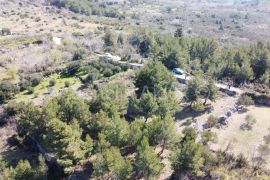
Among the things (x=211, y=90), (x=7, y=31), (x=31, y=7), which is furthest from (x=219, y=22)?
(x=211, y=90)

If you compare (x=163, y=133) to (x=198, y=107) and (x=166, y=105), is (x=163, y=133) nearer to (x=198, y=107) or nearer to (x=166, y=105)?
(x=166, y=105)

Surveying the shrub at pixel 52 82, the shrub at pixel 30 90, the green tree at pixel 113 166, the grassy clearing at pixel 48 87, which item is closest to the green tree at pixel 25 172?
the green tree at pixel 113 166

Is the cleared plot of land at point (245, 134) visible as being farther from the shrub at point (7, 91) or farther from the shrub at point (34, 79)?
the shrub at point (7, 91)

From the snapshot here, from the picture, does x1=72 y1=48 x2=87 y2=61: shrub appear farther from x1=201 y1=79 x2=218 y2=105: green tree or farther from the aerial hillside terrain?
x1=201 y1=79 x2=218 y2=105: green tree

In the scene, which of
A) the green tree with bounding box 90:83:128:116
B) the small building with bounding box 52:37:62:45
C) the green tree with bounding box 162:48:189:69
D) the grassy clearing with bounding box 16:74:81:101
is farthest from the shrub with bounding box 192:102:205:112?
the small building with bounding box 52:37:62:45

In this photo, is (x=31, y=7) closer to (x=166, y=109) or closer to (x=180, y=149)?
(x=166, y=109)

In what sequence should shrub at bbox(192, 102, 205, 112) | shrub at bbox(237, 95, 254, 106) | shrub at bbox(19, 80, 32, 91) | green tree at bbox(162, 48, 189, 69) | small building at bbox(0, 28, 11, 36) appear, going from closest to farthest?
1. shrub at bbox(192, 102, 205, 112)
2. shrub at bbox(237, 95, 254, 106)
3. shrub at bbox(19, 80, 32, 91)
4. green tree at bbox(162, 48, 189, 69)
5. small building at bbox(0, 28, 11, 36)
